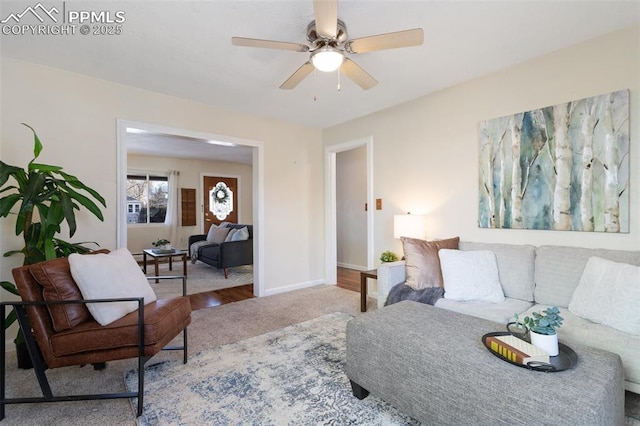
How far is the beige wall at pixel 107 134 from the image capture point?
2.51 meters

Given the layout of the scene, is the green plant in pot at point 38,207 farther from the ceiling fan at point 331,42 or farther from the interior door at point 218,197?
the interior door at point 218,197

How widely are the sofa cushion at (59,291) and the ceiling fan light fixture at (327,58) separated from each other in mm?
2076

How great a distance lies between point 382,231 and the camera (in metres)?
3.87

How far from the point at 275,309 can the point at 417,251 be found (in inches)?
70.9

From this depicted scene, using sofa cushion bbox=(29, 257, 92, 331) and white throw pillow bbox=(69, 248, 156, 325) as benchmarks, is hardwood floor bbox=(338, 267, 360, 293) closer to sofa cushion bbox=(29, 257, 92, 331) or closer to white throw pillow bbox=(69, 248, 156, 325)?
white throw pillow bbox=(69, 248, 156, 325)

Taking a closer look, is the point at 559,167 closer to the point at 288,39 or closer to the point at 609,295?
the point at 609,295

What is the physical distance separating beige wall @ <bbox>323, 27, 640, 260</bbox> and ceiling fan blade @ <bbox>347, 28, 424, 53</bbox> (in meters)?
1.49

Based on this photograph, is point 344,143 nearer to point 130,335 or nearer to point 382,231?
point 382,231

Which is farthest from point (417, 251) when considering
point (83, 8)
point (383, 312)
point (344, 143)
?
point (83, 8)

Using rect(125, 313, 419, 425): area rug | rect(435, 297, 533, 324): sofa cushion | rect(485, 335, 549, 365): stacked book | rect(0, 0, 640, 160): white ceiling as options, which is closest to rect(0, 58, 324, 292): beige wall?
rect(0, 0, 640, 160): white ceiling

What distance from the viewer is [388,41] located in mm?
1772

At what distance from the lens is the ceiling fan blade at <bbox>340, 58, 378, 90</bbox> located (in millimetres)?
2079

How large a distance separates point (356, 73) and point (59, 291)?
2.41 meters

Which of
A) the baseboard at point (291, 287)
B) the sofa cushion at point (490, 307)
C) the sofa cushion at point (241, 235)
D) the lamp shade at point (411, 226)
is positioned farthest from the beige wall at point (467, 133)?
the sofa cushion at point (241, 235)
